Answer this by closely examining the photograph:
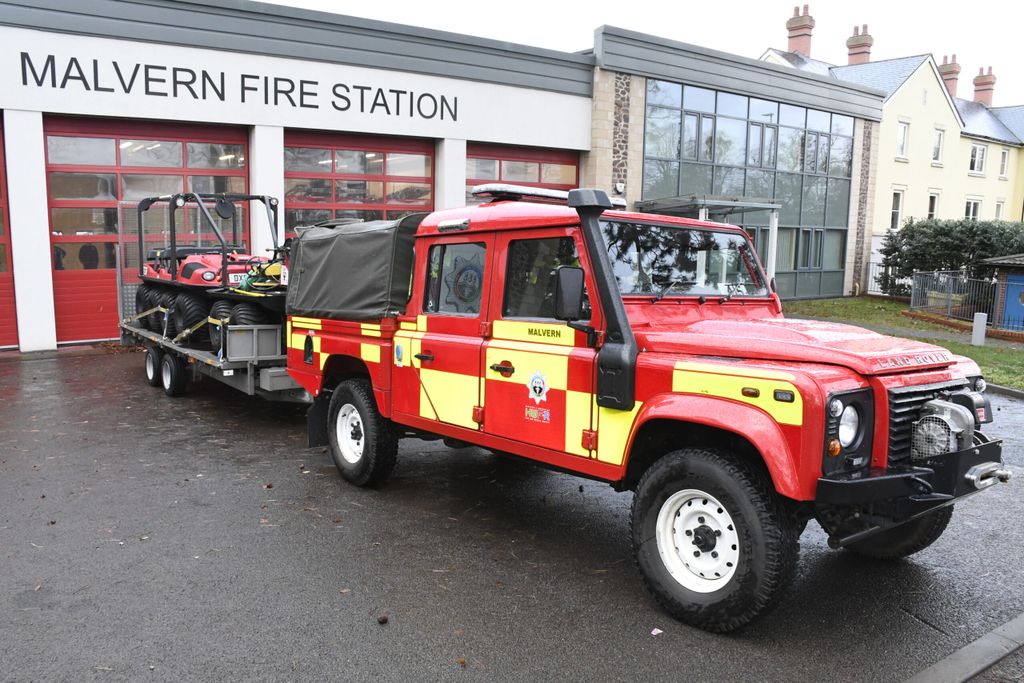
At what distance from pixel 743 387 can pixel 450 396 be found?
2299 mm

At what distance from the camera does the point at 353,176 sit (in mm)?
16781

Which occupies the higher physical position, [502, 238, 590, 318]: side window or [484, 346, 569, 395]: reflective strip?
[502, 238, 590, 318]: side window

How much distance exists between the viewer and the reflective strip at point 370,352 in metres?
6.14

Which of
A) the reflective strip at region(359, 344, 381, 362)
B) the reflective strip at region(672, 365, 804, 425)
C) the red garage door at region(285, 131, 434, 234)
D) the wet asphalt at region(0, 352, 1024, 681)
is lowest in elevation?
the wet asphalt at region(0, 352, 1024, 681)

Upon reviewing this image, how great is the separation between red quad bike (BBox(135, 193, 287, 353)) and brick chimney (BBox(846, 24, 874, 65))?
3503 cm

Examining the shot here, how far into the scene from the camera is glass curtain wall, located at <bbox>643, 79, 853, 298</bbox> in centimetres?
2105

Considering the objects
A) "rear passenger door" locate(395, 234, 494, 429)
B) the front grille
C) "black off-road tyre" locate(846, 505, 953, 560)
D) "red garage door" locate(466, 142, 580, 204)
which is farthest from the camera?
"red garage door" locate(466, 142, 580, 204)

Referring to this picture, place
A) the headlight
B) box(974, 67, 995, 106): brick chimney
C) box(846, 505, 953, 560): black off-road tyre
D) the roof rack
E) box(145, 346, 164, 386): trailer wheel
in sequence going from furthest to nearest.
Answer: box(974, 67, 995, 106): brick chimney → box(145, 346, 164, 386): trailer wheel → the roof rack → box(846, 505, 953, 560): black off-road tyre → the headlight

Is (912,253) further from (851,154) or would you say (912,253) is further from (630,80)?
A: (630,80)

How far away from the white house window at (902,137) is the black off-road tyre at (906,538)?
29.4 m

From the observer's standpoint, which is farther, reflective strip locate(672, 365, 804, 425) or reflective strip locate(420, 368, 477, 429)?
reflective strip locate(420, 368, 477, 429)

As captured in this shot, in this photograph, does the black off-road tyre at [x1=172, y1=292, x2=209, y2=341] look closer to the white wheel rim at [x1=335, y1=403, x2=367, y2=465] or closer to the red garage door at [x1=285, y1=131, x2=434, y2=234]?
the white wheel rim at [x1=335, y1=403, x2=367, y2=465]

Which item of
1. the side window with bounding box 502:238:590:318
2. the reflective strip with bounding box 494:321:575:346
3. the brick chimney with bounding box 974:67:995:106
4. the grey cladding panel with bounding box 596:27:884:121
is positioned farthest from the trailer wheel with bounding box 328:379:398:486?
the brick chimney with bounding box 974:67:995:106

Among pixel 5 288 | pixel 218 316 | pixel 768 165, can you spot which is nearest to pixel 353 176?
pixel 5 288
